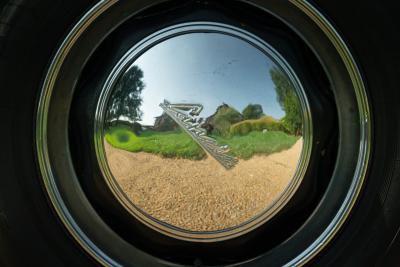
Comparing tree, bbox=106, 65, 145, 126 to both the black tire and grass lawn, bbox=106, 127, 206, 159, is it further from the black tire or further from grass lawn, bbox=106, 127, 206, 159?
the black tire

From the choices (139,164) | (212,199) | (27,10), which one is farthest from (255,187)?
(27,10)

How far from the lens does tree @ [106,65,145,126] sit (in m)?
1.33

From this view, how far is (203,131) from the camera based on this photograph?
130 cm

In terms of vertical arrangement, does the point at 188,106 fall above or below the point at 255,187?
above

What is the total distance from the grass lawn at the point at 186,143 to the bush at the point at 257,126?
0.01 meters

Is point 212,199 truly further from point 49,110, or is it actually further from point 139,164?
point 49,110

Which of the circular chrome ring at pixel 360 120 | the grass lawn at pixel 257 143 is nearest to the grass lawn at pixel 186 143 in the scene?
the grass lawn at pixel 257 143

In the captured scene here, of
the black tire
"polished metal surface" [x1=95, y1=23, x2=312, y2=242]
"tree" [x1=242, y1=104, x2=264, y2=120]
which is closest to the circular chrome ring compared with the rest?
the black tire

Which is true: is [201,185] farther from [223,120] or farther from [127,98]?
[127,98]

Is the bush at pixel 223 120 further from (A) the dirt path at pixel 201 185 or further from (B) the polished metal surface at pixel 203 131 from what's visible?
(A) the dirt path at pixel 201 185

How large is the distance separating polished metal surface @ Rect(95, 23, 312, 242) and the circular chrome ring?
0.17 m

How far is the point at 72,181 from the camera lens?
1362 millimetres

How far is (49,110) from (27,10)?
12.2 inches

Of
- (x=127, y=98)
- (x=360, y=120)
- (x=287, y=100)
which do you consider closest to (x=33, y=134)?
(x=127, y=98)
